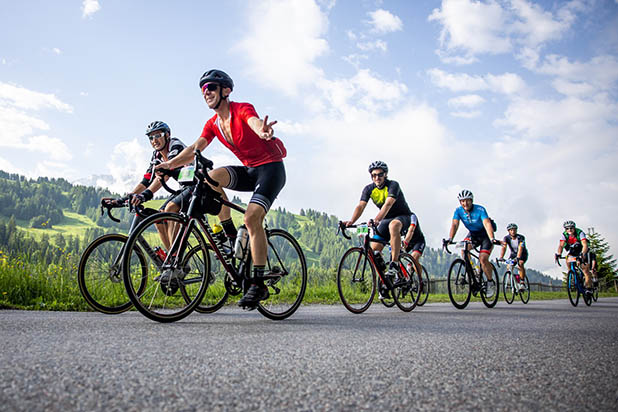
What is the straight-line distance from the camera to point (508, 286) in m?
13.2

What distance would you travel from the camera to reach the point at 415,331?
4.05m

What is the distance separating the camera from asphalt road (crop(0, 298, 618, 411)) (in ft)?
5.55

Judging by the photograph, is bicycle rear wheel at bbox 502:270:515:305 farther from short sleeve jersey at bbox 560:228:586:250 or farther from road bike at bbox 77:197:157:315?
road bike at bbox 77:197:157:315

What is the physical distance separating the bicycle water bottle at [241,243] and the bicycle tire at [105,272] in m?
1.23

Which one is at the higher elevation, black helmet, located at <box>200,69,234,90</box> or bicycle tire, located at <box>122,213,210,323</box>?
black helmet, located at <box>200,69,234,90</box>

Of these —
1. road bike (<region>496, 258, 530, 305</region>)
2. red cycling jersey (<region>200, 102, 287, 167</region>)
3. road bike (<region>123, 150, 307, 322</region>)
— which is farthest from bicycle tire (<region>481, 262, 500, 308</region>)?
red cycling jersey (<region>200, 102, 287, 167</region>)

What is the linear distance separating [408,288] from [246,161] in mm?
4378

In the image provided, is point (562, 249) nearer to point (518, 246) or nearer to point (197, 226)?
point (518, 246)

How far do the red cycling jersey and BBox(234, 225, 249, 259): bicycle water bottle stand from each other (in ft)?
2.42

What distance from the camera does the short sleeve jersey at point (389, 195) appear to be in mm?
8258

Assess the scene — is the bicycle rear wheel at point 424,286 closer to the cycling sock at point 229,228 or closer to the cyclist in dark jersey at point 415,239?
the cyclist in dark jersey at point 415,239

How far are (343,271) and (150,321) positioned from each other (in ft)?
13.6

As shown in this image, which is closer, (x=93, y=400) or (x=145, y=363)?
(x=93, y=400)

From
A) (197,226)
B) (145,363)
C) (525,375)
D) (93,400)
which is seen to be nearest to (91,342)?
(145,363)
